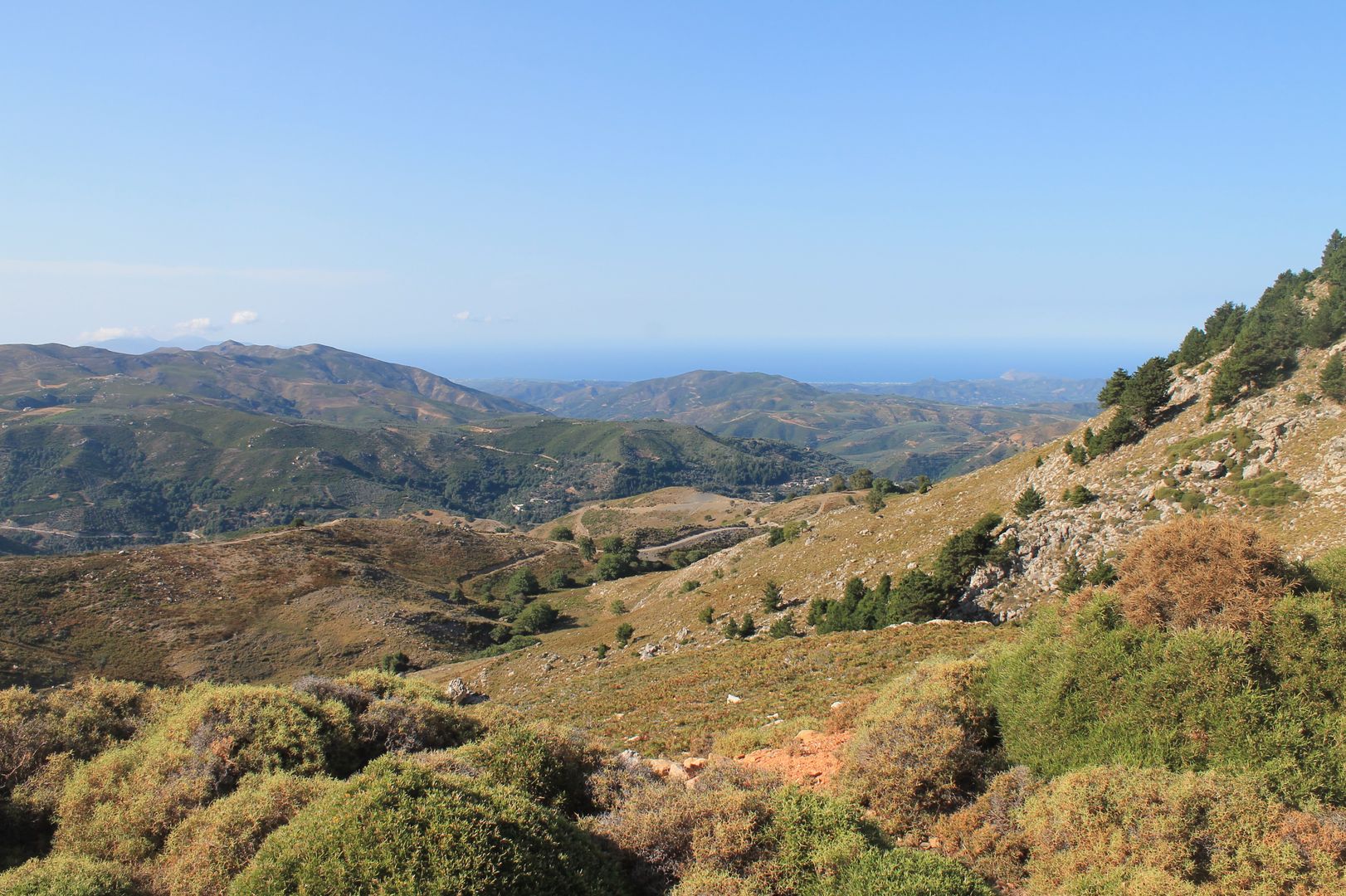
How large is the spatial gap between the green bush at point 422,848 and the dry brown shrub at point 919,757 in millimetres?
5338

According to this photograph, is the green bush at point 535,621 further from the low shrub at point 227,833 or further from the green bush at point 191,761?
the low shrub at point 227,833

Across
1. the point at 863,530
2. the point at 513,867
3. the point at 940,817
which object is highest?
the point at 513,867

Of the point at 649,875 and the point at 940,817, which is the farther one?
the point at 940,817

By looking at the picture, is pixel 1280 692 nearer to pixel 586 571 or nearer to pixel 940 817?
pixel 940 817

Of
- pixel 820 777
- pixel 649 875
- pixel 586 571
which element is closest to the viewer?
pixel 649 875

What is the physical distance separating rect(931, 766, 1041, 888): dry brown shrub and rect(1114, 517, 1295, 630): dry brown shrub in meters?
3.68

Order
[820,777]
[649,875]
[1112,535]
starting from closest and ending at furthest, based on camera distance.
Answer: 1. [649,875]
2. [820,777]
3. [1112,535]

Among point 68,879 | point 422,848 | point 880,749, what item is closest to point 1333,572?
point 880,749

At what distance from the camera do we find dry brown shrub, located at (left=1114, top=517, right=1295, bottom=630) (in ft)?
34.3

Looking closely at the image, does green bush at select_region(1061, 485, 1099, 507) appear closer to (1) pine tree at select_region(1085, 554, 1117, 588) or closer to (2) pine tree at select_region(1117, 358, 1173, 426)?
(1) pine tree at select_region(1085, 554, 1117, 588)

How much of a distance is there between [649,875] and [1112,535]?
3277 centimetres

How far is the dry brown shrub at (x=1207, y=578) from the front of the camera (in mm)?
10469

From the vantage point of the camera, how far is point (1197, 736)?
31.9 feet

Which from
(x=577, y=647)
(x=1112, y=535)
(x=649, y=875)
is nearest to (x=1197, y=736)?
(x=649, y=875)
